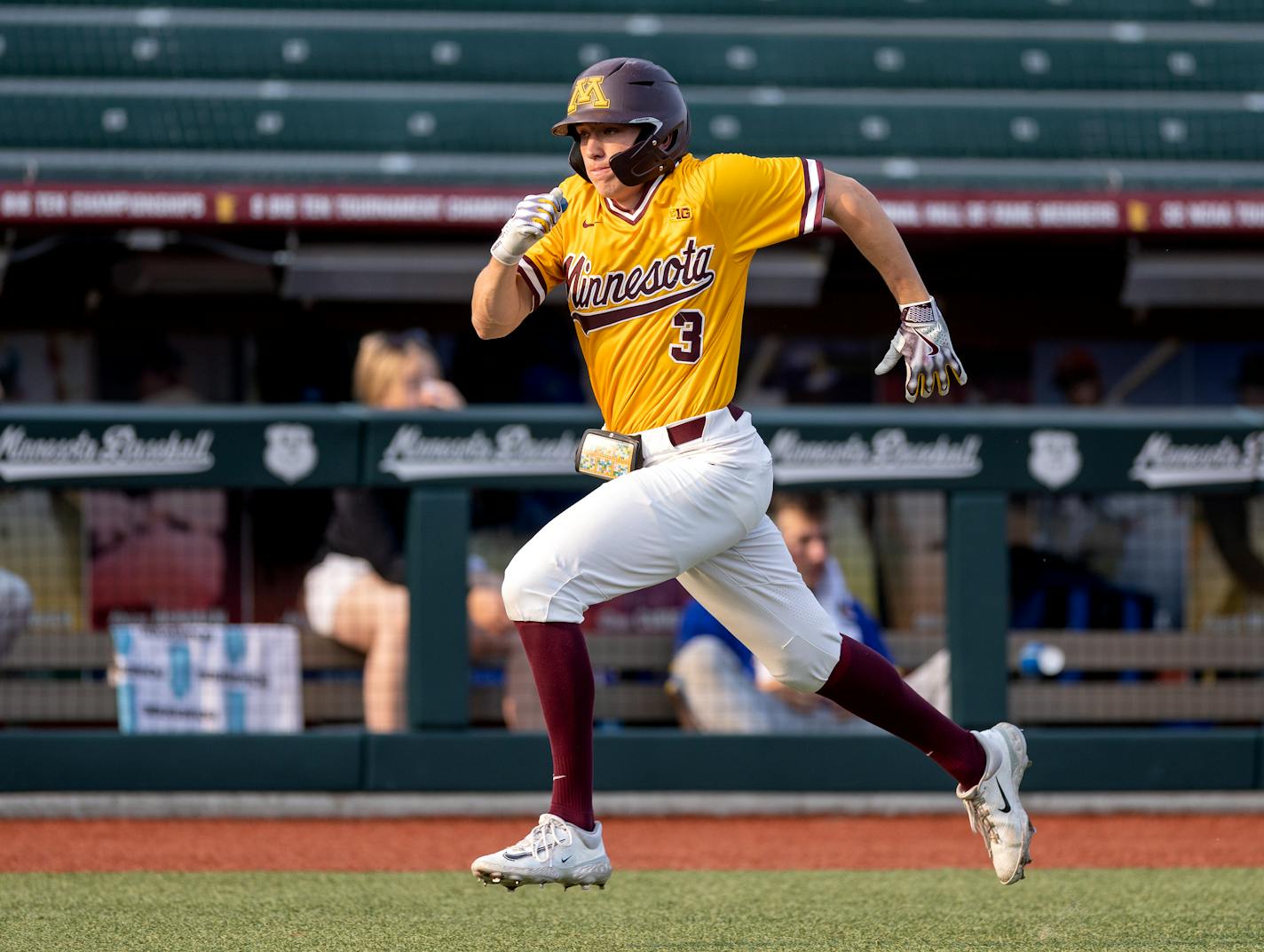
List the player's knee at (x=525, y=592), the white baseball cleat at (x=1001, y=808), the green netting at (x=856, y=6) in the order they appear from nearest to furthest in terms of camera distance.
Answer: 1. the player's knee at (x=525, y=592)
2. the white baseball cleat at (x=1001, y=808)
3. the green netting at (x=856, y=6)

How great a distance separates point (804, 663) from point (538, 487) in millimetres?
2222

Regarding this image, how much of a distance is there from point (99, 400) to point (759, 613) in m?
4.57

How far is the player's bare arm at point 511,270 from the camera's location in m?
3.05

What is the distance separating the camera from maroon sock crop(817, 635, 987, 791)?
10.8 feet

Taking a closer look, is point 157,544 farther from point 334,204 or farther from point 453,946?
point 453,946

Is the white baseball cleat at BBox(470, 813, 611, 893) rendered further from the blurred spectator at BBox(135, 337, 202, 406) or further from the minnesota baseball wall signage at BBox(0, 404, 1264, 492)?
the blurred spectator at BBox(135, 337, 202, 406)

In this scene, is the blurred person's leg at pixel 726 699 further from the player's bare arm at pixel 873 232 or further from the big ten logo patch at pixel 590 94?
the big ten logo patch at pixel 590 94

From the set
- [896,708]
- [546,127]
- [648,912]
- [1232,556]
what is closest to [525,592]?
[896,708]

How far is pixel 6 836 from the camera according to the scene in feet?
16.3

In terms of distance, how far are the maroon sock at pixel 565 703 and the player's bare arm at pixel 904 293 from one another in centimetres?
76

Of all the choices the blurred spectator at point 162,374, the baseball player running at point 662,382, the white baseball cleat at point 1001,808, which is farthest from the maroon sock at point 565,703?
the blurred spectator at point 162,374

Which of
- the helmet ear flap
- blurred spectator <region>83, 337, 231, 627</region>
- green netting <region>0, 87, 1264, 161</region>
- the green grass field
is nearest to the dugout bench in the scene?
blurred spectator <region>83, 337, 231, 627</region>

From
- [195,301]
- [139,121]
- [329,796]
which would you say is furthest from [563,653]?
[139,121]

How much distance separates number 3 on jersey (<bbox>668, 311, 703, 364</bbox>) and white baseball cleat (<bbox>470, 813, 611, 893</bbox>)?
859 mm
